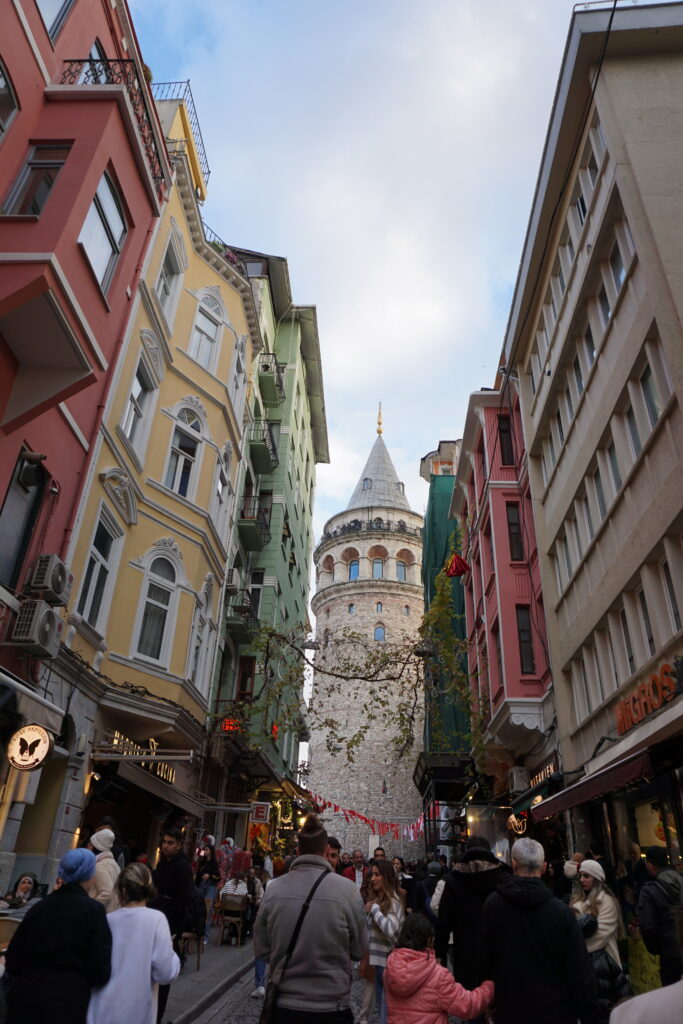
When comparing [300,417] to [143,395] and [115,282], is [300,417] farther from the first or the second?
[115,282]

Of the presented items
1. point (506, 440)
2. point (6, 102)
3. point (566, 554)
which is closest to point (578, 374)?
point (566, 554)

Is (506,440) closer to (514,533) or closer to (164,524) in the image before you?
(514,533)

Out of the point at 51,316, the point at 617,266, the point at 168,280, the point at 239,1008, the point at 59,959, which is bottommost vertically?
the point at 239,1008

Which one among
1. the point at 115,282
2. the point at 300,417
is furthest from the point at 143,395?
the point at 300,417

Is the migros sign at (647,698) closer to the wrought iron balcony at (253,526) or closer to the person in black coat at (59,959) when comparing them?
the person in black coat at (59,959)

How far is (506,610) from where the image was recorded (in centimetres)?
1978

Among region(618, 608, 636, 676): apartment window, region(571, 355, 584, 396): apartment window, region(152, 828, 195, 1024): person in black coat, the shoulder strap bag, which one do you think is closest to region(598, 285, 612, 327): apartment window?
region(571, 355, 584, 396): apartment window

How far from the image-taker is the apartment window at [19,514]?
33.2 feet

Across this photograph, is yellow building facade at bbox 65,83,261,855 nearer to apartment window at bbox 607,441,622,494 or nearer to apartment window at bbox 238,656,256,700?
apartment window at bbox 238,656,256,700

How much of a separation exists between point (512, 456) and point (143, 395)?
11962 mm

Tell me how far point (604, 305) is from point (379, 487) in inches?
1933

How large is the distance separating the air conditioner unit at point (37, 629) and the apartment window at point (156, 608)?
15.1ft

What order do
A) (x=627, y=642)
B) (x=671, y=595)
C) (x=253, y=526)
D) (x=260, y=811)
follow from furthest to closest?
(x=253, y=526) → (x=260, y=811) → (x=627, y=642) → (x=671, y=595)

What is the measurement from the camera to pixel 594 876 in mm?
6684
